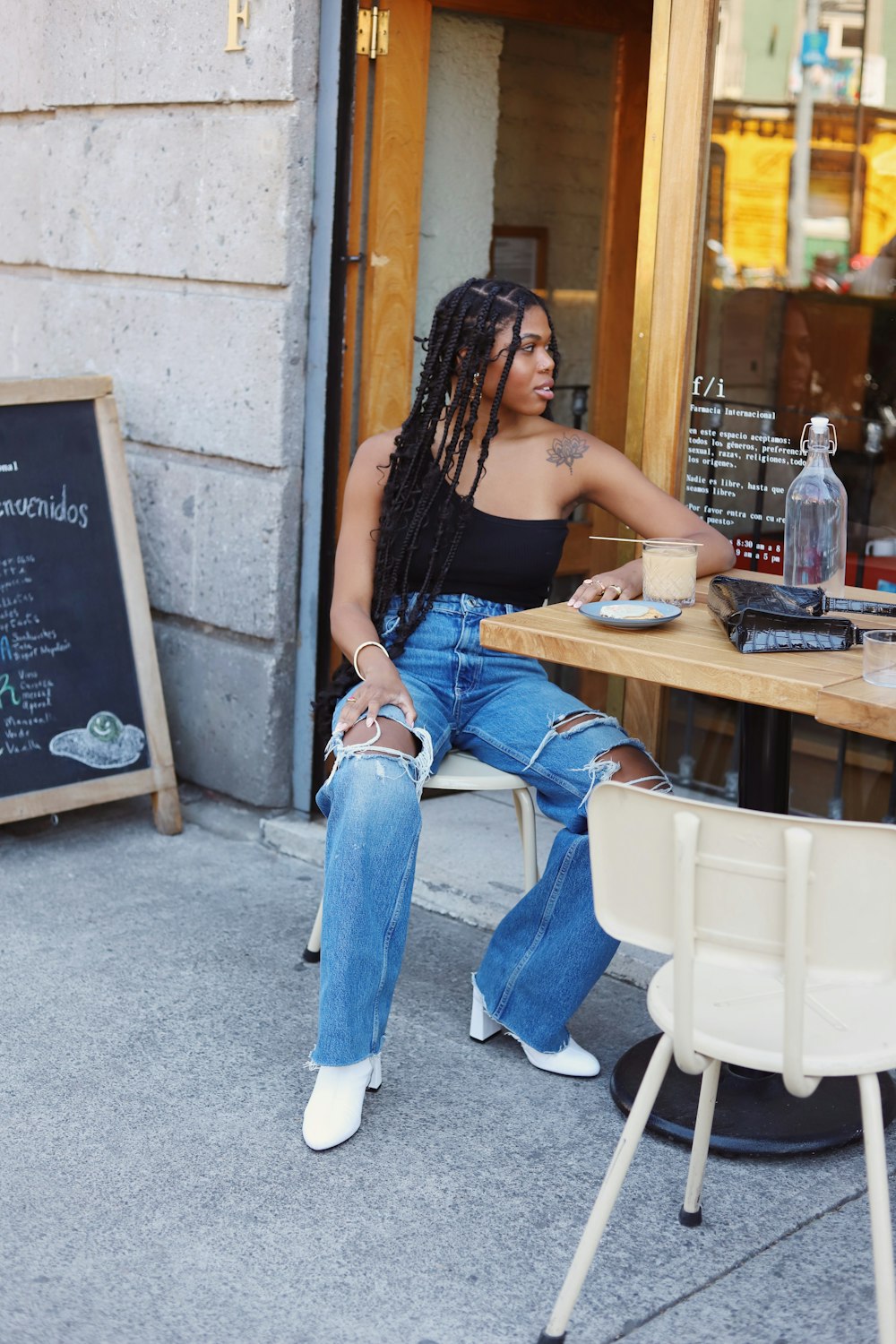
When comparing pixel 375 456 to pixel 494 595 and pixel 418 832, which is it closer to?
pixel 494 595

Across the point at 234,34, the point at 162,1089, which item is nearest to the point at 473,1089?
the point at 162,1089

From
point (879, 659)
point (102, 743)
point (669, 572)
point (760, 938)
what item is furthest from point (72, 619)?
point (760, 938)

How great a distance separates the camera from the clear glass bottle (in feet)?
8.86

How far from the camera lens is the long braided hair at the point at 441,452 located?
2.99m

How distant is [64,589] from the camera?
13.0 feet

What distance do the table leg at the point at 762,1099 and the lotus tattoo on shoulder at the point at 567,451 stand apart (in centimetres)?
65

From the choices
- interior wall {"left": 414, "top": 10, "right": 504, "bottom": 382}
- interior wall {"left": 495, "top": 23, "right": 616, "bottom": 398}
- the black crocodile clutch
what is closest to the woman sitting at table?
the black crocodile clutch

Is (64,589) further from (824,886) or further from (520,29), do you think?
(824,886)

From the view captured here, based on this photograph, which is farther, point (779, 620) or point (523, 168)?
point (523, 168)

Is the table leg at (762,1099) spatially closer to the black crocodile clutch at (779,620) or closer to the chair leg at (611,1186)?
the black crocodile clutch at (779,620)

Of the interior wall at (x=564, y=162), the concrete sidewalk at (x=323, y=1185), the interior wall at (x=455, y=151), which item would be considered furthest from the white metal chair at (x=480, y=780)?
the interior wall at (x=564, y=162)

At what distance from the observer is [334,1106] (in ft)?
8.48

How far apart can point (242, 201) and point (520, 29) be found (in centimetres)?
109

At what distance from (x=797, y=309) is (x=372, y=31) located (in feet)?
4.37
